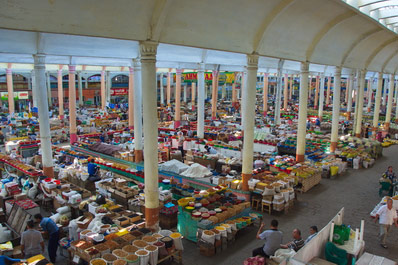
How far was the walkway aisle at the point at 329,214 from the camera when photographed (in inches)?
326

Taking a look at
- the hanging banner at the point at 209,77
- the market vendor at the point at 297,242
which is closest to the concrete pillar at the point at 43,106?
the market vendor at the point at 297,242

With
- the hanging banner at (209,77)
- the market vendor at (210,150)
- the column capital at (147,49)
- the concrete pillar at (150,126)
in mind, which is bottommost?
the market vendor at (210,150)

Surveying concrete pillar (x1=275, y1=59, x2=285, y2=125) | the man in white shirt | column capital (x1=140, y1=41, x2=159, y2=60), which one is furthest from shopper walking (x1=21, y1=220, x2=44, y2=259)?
concrete pillar (x1=275, y1=59, x2=285, y2=125)

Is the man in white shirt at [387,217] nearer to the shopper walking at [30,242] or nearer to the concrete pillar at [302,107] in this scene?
the concrete pillar at [302,107]

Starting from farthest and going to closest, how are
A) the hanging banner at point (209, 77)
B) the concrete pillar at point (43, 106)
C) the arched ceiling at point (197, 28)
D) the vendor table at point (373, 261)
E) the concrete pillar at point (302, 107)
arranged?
the hanging banner at point (209, 77), the concrete pillar at point (302, 107), the concrete pillar at point (43, 106), the arched ceiling at point (197, 28), the vendor table at point (373, 261)

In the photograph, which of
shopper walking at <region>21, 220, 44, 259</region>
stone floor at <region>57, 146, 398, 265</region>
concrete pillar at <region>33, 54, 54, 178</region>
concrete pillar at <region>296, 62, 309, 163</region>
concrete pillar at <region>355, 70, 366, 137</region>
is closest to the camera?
shopper walking at <region>21, 220, 44, 259</region>

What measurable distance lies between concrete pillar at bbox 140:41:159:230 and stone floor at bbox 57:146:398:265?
1.41 m

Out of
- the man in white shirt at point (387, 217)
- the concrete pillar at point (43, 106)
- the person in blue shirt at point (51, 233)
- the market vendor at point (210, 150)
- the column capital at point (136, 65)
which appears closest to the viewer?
the person in blue shirt at point (51, 233)

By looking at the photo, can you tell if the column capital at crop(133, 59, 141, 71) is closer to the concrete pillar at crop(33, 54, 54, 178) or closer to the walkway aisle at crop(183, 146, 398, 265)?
the concrete pillar at crop(33, 54, 54, 178)

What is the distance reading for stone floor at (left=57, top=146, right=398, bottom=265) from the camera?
827 cm

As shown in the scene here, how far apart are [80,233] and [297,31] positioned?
11.0 meters

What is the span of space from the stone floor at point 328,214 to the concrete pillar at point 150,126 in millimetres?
1408

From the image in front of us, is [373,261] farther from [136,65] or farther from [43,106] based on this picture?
[43,106]

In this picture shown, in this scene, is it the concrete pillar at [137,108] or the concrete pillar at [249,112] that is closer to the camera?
the concrete pillar at [249,112]
